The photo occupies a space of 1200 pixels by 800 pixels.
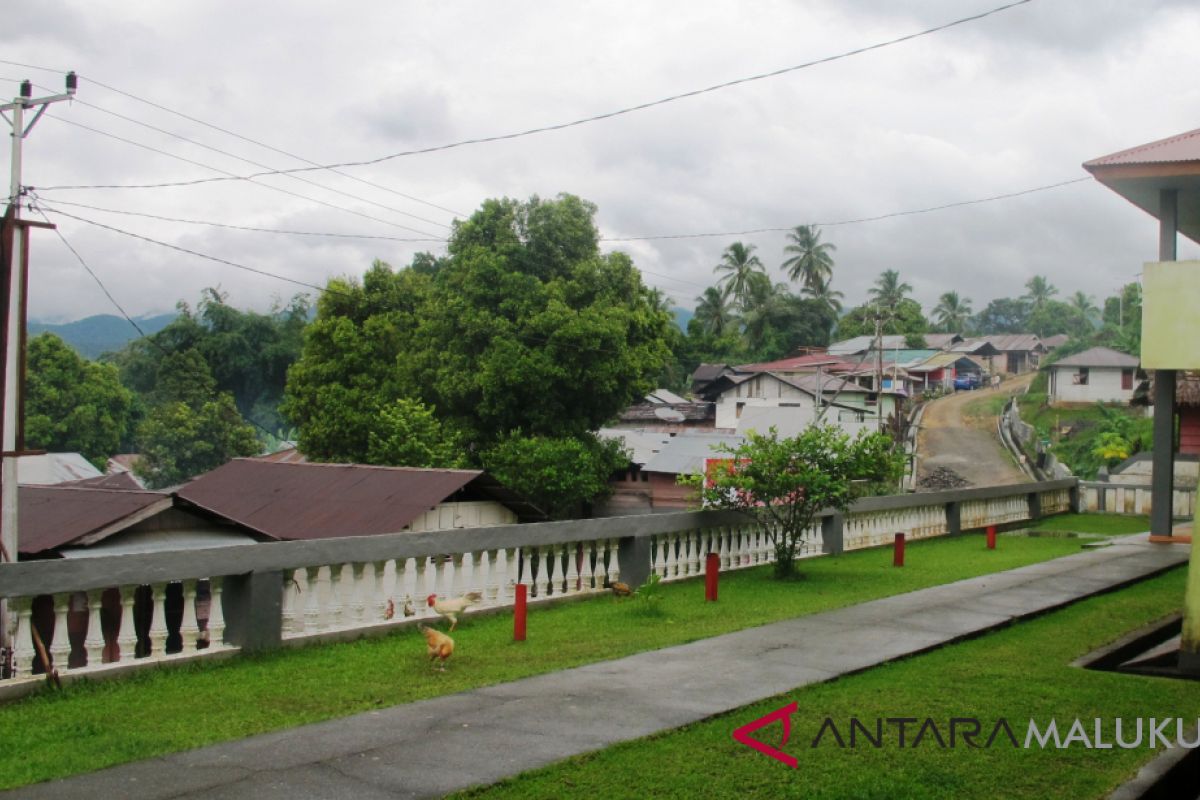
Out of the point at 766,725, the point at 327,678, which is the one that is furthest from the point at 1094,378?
the point at 327,678

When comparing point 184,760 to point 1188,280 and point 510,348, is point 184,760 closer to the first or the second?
point 1188,280

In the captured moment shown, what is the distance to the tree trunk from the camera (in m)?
8.01

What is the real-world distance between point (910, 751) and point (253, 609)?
4.94 m

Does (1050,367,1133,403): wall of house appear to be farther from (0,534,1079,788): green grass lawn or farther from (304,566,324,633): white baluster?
(304,566,324,633): white baluster

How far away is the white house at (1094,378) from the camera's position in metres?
63.5

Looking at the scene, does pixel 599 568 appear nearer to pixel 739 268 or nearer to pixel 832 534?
pixel 832 534

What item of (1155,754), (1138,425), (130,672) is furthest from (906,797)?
(1138,425)

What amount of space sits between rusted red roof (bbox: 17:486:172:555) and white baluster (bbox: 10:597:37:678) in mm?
5140

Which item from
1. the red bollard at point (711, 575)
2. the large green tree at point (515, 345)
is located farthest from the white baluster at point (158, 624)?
the large green tree at point (515, 345)

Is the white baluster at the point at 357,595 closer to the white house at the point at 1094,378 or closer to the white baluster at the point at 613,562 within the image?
the white baluster at the point at 613,562

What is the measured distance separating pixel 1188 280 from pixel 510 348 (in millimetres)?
22560

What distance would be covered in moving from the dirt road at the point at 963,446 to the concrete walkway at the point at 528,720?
3459 centimetres

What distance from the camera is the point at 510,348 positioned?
1390 inches

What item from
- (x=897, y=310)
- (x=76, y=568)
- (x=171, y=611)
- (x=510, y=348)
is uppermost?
(x=897, y=310)
